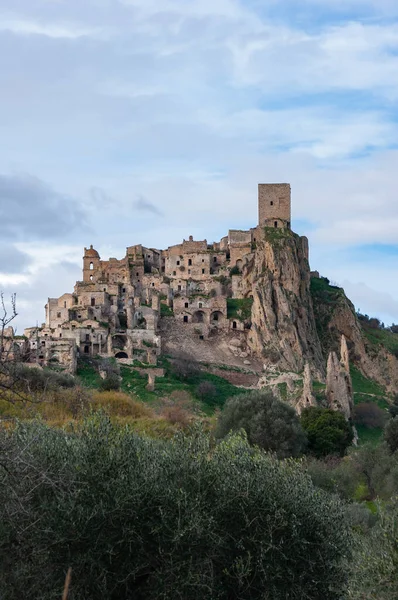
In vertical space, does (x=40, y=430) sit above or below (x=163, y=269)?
below

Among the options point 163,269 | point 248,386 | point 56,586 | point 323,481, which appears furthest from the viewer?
point 163,269

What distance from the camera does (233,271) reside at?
91062mm

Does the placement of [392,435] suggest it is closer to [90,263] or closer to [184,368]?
[184,368]

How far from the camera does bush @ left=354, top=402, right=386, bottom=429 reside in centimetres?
6500

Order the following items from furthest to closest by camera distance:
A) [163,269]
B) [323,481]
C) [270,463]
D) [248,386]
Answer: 1. [163,269]
2. [248,386]
3. [323,481]
4. [270,463]

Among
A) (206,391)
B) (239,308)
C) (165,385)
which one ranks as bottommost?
(206,391)

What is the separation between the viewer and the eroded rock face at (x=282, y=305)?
8044cm

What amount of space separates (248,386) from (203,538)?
52.7 meters

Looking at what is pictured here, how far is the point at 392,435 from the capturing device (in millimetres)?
51531

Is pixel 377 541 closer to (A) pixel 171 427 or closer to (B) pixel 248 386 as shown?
(A) pixel 171 427

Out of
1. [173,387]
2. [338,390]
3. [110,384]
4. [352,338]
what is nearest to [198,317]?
[352,338]

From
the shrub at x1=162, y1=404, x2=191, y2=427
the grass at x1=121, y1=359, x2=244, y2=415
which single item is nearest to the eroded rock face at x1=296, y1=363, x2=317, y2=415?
the grass at x1=121, y1=359, x2=244, y2=415

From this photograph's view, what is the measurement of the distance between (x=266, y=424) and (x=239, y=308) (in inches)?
1447

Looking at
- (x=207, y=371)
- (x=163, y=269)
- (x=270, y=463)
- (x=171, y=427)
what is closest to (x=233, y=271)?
(x=163, y=269)
